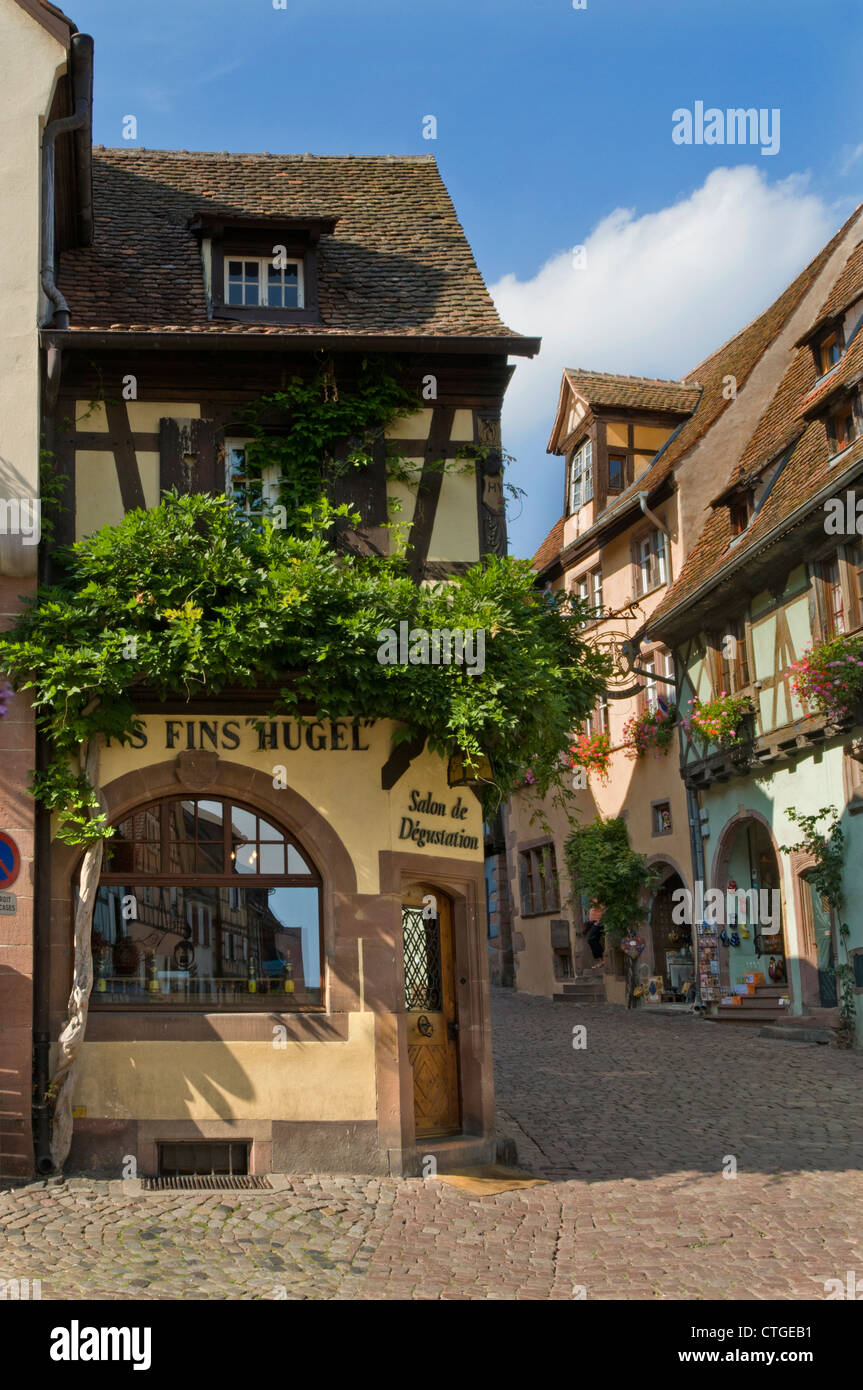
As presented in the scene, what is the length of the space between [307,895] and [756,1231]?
4.33 metres

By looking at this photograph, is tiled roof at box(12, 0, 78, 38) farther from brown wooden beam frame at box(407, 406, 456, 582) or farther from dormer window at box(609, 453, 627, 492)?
dormer window at box(609, 453, 627, 492)

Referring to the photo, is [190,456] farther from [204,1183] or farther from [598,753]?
[598,753]

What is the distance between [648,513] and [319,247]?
41.2ft

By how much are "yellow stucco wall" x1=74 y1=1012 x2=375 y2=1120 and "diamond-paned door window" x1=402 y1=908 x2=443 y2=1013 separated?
1.00 metres

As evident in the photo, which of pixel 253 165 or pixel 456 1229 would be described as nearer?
pixel 456 1229

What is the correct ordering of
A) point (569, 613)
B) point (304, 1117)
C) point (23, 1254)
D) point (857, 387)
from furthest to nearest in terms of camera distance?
point (857, 387)
point (569, 613)
point (304, 1117)
point (23, 1254)

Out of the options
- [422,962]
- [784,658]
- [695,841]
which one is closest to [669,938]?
[695,841]

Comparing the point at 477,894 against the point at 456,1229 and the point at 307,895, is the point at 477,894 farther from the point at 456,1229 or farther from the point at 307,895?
the point at 456,1229

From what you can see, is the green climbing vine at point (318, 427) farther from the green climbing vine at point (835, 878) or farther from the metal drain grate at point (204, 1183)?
the green climbing vine at point (835, 878)

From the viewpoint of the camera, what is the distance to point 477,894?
40.6ft

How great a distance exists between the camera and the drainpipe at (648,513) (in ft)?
82.8

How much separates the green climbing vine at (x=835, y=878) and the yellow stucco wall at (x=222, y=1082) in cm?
919
